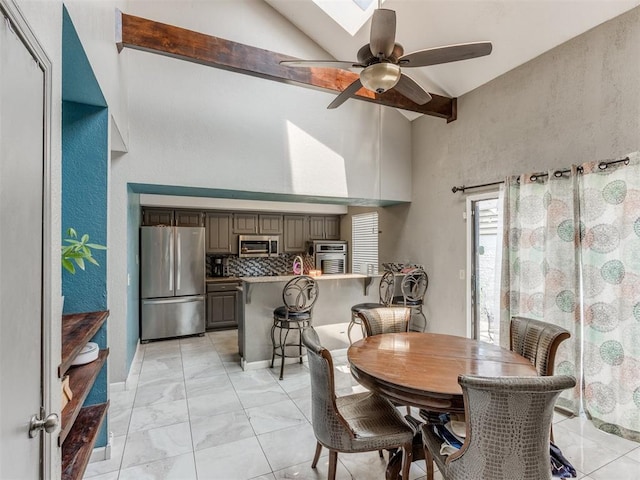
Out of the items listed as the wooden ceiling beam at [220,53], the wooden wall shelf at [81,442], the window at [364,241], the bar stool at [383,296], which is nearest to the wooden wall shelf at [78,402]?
the wooden wall shelf at [81,442]

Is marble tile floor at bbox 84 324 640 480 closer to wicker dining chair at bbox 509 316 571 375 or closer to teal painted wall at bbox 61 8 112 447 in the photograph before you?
teal painted wall at bbox 61 8 112 447

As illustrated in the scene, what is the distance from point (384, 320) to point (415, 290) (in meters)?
1.88

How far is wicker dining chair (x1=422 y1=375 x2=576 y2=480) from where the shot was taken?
Answer: 4.32 ft

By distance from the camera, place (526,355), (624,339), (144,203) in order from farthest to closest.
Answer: (144,203) → (624,339) → (526,355)

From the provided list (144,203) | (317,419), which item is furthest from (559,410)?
(144,203)

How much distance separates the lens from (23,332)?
94 centimetres

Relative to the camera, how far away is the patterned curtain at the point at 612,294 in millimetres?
2492

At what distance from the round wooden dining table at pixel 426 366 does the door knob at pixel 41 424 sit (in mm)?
1368

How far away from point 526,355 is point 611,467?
83 centimetres

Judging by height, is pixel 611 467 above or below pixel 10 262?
below

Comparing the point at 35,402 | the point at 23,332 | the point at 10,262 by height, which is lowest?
the point at 35,402

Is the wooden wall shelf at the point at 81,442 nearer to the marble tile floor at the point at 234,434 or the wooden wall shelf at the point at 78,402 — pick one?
the wooden wall shelf at the point at 78,402

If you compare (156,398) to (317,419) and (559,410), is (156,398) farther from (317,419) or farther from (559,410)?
(559,410)

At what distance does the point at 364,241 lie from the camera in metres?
6.50
